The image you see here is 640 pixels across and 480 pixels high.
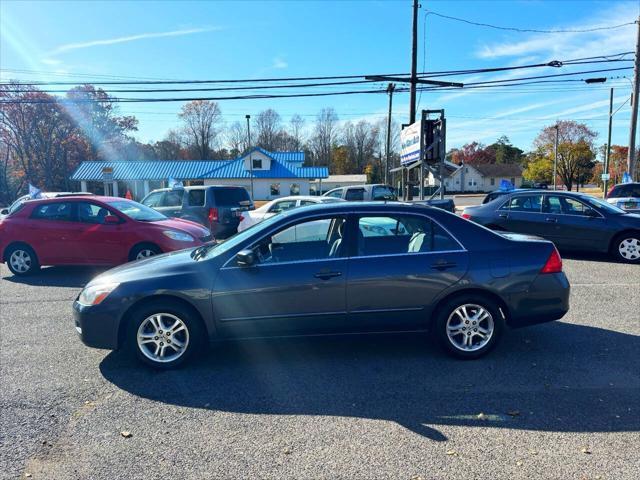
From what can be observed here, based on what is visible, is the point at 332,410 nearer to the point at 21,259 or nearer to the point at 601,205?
the point at 21,259

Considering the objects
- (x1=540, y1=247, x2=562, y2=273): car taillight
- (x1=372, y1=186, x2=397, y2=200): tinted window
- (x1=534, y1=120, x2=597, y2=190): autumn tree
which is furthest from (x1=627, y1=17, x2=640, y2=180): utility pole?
(x1=534, y1=120, x2=597, y2=190): autumn tree

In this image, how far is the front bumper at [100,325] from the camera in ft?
13.5

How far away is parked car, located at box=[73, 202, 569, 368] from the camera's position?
13.4ft

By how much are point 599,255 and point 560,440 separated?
8911mm

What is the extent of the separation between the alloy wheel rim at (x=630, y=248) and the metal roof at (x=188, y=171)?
134 feet

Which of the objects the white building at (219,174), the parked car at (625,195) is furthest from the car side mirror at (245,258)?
the white building at (219,174)

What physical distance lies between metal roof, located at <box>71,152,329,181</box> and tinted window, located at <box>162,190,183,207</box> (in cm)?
3544

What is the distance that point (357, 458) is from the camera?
2842mm

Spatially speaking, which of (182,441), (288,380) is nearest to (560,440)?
(288,380)

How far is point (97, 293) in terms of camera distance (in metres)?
4.17

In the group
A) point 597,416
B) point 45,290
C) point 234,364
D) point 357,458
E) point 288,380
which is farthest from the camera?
point 45,290

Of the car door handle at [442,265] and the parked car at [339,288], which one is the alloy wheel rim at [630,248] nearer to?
the parked car at [339,288]

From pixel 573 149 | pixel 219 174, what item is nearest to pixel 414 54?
pixel 219 174

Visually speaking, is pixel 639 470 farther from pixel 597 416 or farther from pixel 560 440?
pixel 597 416
